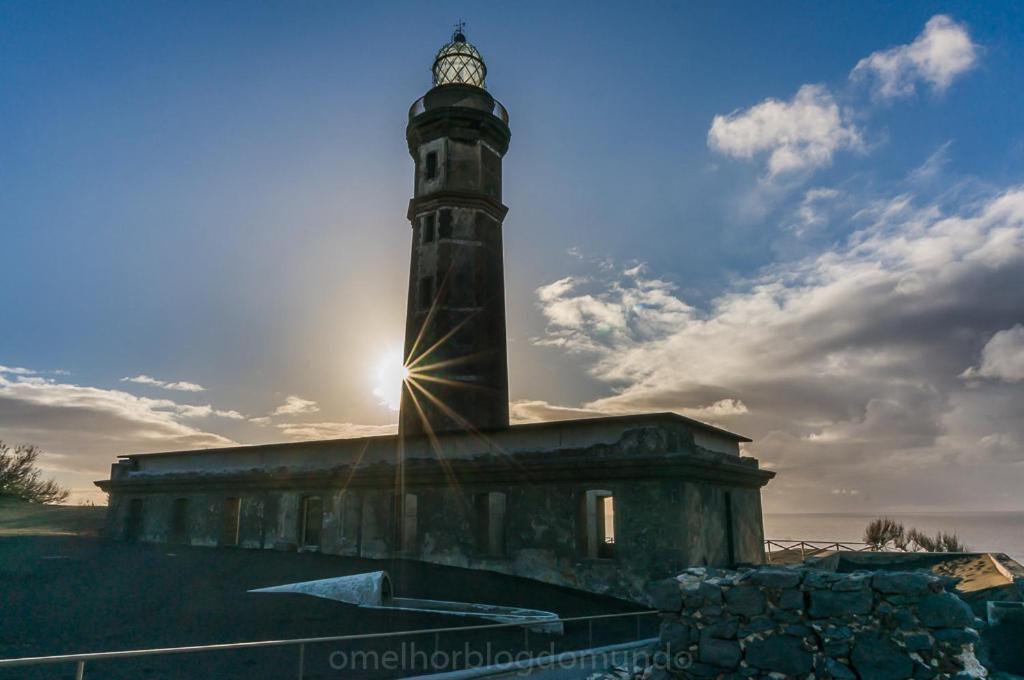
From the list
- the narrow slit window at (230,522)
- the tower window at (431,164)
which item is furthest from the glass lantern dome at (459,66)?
the narrow slit window at (230,522)

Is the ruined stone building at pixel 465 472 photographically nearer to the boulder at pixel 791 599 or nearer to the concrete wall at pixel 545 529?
the concrete wall at pixel 545 529

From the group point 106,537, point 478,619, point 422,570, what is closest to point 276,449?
point 422,570

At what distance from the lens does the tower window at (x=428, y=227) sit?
878 inches

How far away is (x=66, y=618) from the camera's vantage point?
1090 cm

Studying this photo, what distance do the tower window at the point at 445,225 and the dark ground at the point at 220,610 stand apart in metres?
10.7

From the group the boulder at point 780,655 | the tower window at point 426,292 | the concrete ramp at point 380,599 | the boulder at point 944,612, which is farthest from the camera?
the tower window at point 426,292

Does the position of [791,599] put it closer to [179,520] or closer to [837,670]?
[837,670]

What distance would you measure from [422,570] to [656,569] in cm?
617

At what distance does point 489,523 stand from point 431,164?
496 inches

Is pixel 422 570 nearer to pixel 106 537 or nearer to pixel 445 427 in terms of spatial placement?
pixel 445 427

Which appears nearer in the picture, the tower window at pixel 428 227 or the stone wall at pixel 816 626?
the stone wall at pixel 816 626

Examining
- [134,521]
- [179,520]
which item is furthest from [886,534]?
[134,521]

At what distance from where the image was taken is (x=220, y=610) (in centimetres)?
1185

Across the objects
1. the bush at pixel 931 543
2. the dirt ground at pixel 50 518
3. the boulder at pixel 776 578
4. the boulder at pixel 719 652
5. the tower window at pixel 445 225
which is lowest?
the bush at pixel 931 543
